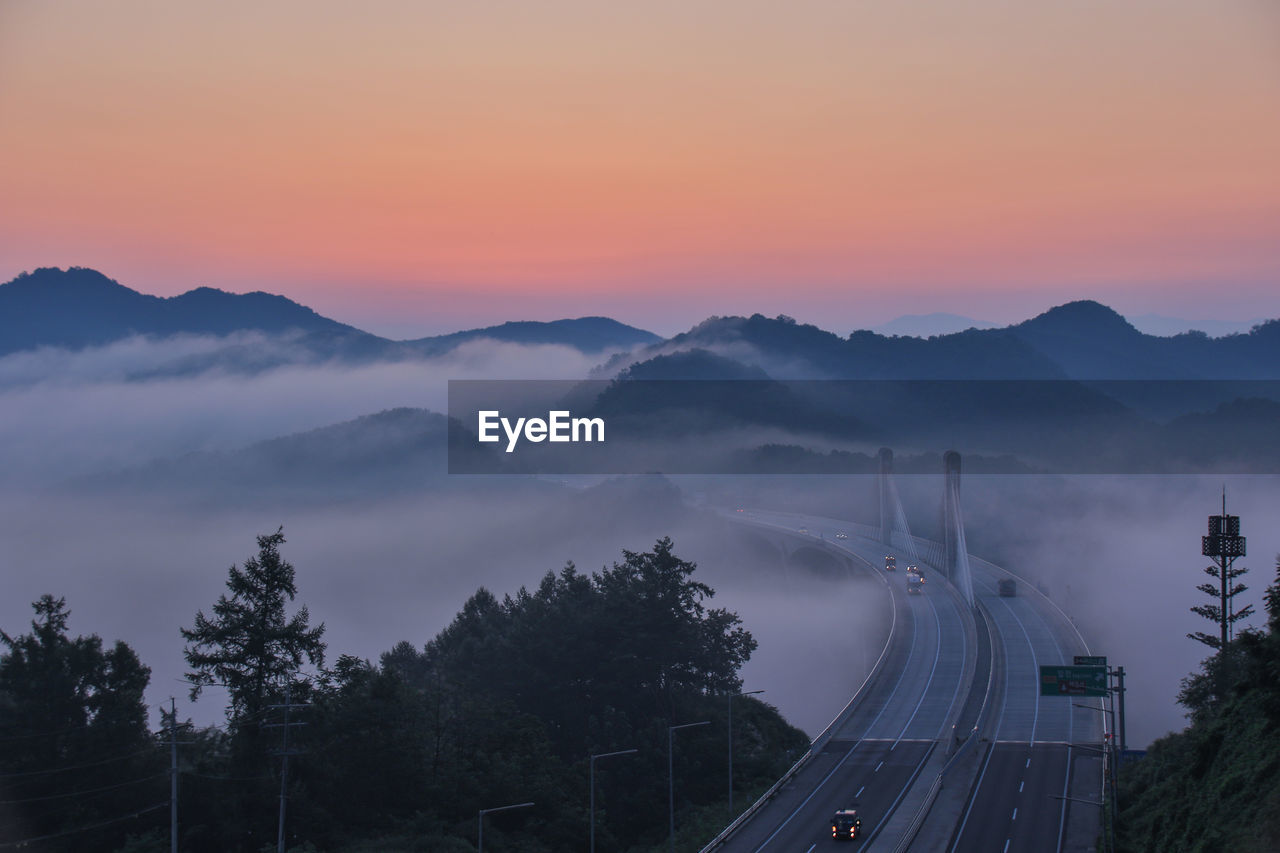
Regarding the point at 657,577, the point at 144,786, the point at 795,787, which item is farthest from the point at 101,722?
the point at 657,577

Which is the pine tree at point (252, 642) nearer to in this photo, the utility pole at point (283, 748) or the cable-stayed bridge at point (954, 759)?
the utility pole at point (283, 748)

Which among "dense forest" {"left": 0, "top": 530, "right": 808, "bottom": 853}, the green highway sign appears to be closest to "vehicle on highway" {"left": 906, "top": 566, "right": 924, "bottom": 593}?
"dense forest" {"left": 0, "top": 530, "right": 808, "bottom": 853}

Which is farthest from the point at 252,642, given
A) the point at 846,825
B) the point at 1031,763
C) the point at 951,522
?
the point at 951,522

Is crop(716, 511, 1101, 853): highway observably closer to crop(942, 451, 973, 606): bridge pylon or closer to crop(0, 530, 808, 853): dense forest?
crop(0, 530, 808, 853): dense forest

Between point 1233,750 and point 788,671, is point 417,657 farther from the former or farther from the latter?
point 1233,750

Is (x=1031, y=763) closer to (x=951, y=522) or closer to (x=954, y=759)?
(x=954, y=759)
